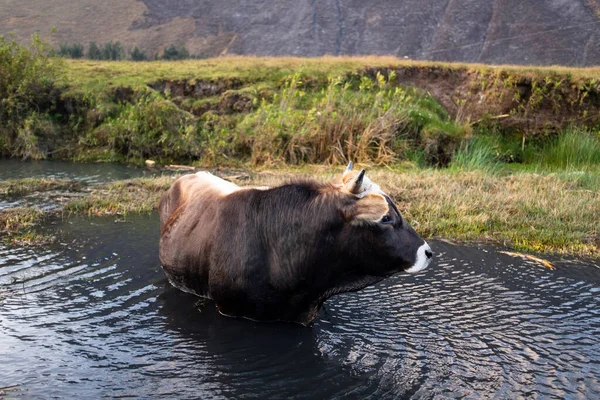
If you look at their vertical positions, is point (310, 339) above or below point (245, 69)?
below

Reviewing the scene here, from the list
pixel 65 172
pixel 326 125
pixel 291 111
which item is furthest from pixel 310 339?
pixel 291 111

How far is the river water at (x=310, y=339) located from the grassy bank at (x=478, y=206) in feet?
4.81

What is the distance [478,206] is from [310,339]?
6.05 m

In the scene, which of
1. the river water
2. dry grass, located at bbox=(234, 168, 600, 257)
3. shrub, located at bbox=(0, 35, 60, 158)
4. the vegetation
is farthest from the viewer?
shrub, located at bbox=(0, 35, 60, 158)

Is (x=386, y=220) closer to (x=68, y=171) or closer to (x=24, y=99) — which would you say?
(x=68, y=171)

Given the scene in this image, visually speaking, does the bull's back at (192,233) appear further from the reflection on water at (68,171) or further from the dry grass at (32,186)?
the reflection on water at (68,171)

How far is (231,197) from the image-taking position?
6.75 m

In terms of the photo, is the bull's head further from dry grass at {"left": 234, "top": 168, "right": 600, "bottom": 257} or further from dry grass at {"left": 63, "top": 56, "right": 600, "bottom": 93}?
dry grass at {"left": 63, "top": 56, "right": 600, "bottom": 93}

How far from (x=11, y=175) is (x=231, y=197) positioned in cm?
1171

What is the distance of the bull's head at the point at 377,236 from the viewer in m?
5.83

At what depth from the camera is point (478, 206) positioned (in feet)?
37.3

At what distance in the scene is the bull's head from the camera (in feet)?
19.1

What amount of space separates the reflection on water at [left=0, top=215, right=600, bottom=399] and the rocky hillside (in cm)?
3712

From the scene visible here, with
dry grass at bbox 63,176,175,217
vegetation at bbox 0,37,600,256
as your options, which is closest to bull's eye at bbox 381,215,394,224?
vegetation at bbox 0,37,600,256
